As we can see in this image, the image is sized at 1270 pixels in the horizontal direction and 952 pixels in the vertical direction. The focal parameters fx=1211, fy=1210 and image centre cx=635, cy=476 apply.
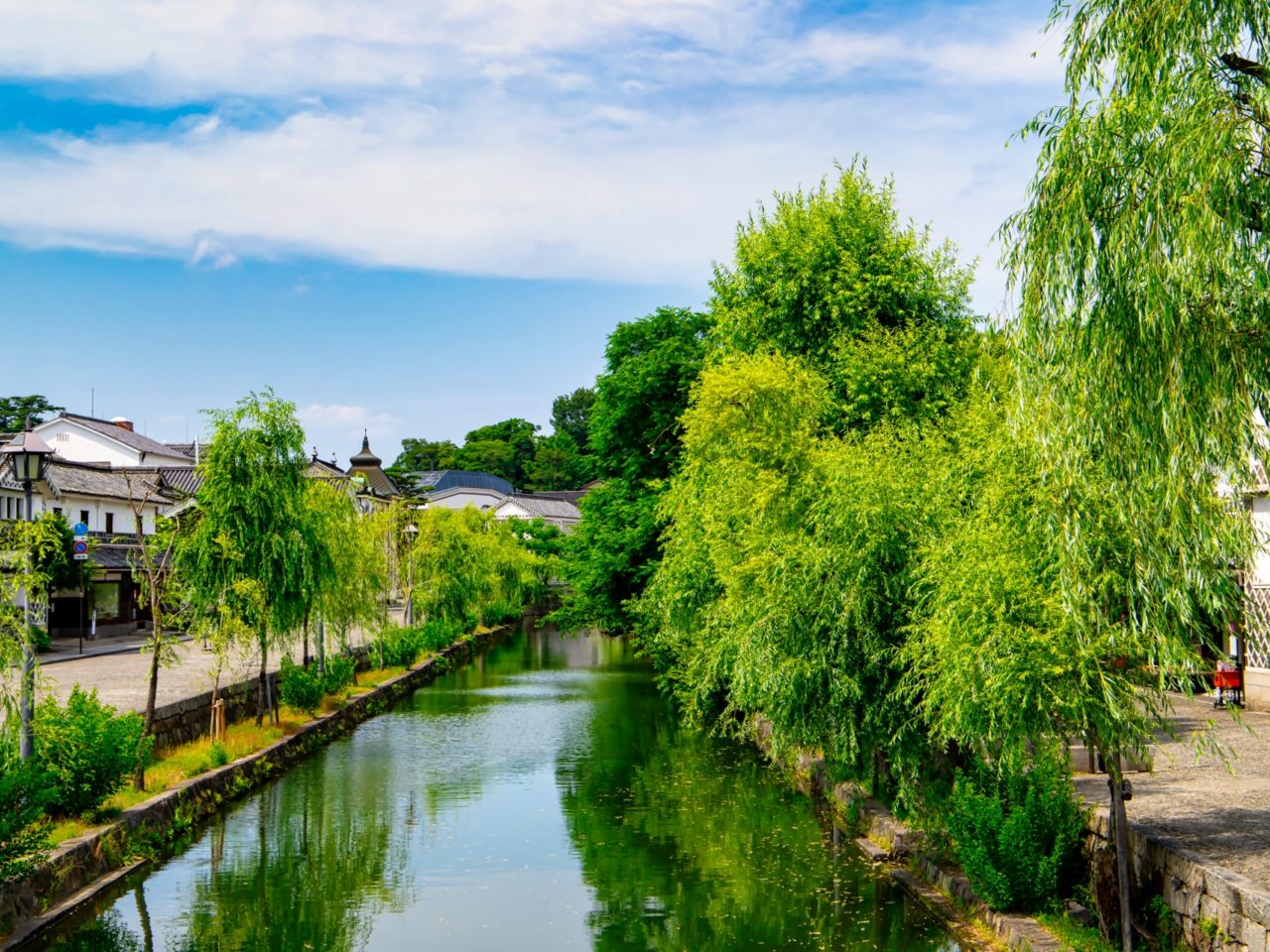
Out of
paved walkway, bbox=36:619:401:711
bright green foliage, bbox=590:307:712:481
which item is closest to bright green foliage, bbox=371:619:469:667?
paved walkway, bbox=36:619:401:711

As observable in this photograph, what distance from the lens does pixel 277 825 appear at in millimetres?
18312

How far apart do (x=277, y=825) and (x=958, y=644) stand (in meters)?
11.7

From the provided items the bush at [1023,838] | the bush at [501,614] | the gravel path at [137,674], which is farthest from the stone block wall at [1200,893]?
the bush at [501,614]

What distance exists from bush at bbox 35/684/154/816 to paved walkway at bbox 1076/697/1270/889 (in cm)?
1192

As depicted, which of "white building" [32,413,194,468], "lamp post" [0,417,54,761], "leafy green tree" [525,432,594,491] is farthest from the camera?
"leafy green tree" [525,432,594,491]

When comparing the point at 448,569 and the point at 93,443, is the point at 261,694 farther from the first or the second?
the point at 93,443

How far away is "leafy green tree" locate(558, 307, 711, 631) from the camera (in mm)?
37000

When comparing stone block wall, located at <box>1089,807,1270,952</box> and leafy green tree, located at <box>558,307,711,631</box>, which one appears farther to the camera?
leafy green tree, located at <box>558,307,711,631</box>

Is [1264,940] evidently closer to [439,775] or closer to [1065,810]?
[1065,810]

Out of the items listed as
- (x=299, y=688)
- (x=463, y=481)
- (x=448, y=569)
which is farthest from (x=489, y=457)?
(x=299, y=688)

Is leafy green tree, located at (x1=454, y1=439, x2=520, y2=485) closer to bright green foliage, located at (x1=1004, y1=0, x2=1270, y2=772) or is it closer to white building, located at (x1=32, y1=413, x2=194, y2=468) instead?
white building, located at (x1=32, y1=413, x2=194, y2=468)

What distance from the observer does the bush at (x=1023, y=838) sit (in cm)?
1209

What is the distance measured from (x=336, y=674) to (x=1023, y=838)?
2186cm

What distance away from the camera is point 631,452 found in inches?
1511
